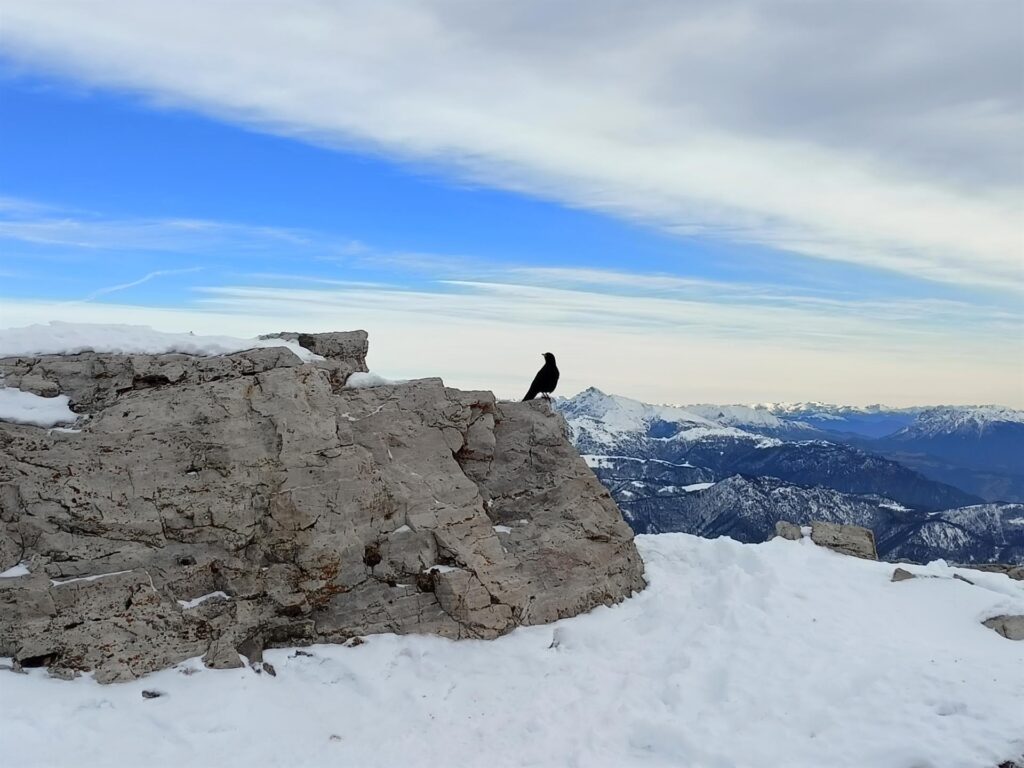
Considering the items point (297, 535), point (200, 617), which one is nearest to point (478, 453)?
point (297, 535)

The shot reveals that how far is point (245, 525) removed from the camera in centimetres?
1633

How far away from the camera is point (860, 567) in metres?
24.8

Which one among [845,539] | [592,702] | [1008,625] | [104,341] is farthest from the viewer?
[845,539]

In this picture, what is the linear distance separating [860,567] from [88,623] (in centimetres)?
2232

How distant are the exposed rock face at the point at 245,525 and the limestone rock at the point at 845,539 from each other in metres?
10.0

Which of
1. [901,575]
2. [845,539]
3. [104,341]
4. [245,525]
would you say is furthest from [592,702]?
[845,539]

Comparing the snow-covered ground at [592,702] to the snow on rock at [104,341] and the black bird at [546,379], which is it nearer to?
the snow on rock at [104,341]

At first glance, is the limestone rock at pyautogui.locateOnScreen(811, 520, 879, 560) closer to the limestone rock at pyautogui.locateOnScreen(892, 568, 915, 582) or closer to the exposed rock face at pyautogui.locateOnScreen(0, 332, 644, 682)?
the limestone rock at pyautogui.locateOnScreen(892, 568, 915, 582)

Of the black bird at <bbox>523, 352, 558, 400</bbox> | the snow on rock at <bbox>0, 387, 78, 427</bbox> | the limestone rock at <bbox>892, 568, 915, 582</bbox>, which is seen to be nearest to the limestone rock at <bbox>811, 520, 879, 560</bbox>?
the limestone rock at <bbox>892, 568, 915, 582</bbox>

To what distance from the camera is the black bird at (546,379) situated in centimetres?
2583

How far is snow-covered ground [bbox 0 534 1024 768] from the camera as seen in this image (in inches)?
507

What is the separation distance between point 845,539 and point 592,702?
52.8 feet

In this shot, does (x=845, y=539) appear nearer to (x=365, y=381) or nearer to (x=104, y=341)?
(x=365, y=381)

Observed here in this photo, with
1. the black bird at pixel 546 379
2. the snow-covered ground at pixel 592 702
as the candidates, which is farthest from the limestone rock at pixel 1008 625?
the black bird at pixel 546 379
